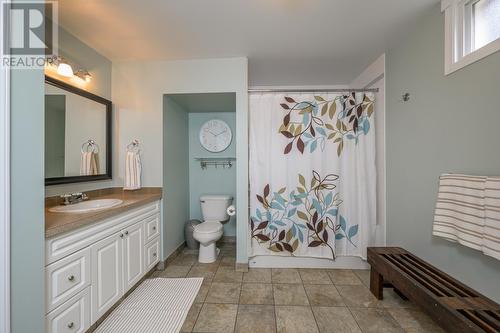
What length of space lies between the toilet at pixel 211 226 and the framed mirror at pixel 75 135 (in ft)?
3.87

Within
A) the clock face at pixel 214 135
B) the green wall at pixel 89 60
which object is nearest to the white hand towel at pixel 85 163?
the green wall at pixel 89 60

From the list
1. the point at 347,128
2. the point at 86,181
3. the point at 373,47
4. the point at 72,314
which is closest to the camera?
the point at 72,314

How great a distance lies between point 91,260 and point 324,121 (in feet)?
7.68

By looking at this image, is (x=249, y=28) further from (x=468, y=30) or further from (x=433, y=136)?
(x=433, y=136)

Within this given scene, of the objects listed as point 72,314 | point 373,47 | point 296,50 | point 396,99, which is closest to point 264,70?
point 296,50

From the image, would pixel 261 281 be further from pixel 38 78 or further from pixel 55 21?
pixel 55 21

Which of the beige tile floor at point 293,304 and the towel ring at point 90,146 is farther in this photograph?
the towel ring at point 90,146

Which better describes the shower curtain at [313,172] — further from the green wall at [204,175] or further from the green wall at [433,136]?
the green wall at [204,175]

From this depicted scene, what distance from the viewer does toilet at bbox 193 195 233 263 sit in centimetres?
245

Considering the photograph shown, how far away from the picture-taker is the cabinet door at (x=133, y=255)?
1718mm

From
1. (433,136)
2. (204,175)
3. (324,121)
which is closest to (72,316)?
(204,175)

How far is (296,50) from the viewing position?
2178 millimetres

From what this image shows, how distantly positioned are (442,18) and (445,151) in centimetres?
97
